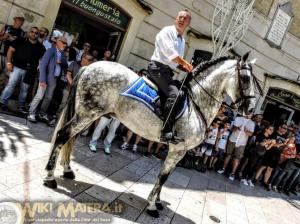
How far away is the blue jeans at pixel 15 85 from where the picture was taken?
26.1 feet

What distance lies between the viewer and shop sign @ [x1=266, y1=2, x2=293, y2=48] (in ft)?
48.2

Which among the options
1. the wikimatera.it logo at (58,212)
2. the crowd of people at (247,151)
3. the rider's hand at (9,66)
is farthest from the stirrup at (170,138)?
the crowd of people at (247,151)

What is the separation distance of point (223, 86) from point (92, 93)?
2.19m

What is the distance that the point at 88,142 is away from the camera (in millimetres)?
8047

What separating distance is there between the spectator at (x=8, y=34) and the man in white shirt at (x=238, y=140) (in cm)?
715

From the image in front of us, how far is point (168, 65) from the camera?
5.24m

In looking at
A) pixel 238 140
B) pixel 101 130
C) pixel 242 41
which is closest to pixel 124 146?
pixel 101 130

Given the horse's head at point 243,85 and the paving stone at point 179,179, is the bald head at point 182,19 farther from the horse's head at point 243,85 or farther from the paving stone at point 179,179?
the paving stone at point 179,179

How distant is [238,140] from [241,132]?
0.29 m

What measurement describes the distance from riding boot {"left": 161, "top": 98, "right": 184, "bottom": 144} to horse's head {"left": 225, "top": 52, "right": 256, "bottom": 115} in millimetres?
1137

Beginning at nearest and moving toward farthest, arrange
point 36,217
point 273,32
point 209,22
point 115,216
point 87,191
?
point 36,217 < point 115,216 < point 87,191 < point 209,22 < point 273,32

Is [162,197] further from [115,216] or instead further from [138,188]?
[115,216]

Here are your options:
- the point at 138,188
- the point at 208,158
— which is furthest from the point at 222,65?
the point at 208,158

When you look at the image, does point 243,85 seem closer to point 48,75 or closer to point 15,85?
point 48,75
